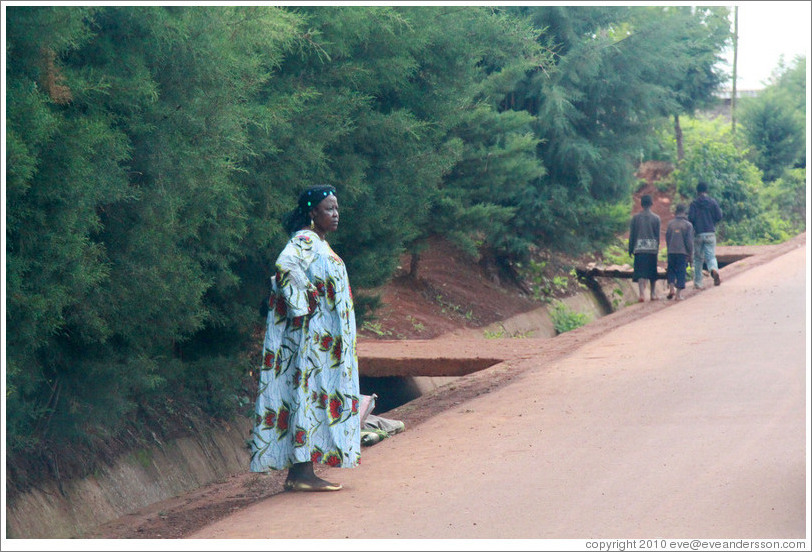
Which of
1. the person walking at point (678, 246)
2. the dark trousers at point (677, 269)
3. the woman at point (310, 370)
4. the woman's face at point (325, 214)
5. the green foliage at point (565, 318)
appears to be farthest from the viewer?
the green foliage at point (565, 318)

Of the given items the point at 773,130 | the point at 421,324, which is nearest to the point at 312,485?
the point at 421,324

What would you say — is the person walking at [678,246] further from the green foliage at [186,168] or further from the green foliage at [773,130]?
the green foliage at [773,130]

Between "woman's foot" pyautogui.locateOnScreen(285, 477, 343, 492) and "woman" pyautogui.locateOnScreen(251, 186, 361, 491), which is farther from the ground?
"woman" pyautogui.locateOnScreen(251, 186, 361, 491)

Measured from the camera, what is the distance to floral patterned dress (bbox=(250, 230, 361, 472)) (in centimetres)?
599

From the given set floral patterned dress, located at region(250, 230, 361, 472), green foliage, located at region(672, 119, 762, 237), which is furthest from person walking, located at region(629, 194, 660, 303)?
green foliage, located at region(672, 119, 762, 237)

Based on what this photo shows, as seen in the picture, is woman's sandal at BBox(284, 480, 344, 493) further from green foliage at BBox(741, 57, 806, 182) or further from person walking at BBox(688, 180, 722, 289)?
green foliage at BBox(741, 57, 806, 182)

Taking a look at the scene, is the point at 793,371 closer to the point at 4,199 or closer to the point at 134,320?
the point at 134,320

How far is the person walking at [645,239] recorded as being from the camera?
621 inches

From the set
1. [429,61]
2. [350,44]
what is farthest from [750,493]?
[429,61]

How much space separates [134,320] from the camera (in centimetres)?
702

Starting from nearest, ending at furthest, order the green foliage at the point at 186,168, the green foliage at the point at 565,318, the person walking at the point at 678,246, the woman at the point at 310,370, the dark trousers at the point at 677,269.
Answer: the green foliage at the point at 186,168
the woman at the point at 310,370
the person walking at the point at 678,246
the dark trousers at the point at 677,269
the green foliage at the point at 565,318

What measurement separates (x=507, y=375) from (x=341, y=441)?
4.98 m

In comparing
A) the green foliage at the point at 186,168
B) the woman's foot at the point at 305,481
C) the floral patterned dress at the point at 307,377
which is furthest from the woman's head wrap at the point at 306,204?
the woman's foot at the point at 305,481

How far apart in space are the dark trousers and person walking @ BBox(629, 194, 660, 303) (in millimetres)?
268
